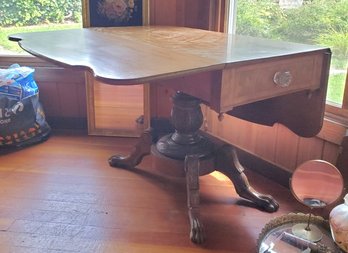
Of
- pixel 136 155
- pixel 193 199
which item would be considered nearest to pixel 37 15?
pixel 136 155

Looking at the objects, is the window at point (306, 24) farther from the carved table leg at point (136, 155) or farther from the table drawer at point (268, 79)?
the carved table leg at point (136, 155)

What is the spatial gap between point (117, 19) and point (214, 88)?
128cm

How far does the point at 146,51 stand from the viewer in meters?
1.51

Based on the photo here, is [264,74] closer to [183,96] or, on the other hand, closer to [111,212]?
[183,96]

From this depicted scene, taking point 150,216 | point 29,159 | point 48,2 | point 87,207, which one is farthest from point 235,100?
point 48,2

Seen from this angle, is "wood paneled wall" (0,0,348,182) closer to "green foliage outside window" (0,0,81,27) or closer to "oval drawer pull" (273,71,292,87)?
"green foliage outside window" (0,0,81,27)

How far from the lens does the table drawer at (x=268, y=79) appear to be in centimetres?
138

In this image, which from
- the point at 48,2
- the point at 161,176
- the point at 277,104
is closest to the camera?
the point at 277,104

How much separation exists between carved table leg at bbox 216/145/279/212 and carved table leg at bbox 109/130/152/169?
411 millimetres

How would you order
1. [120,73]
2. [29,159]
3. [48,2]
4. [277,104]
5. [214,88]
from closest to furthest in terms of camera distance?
[120,73]
[214,88]
[277,104]
[29,159]
[48,2]

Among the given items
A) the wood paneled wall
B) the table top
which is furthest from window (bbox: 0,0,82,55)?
the table top

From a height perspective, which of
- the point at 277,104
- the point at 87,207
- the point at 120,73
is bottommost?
the point at 87,207

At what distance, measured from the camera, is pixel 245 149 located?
227cm

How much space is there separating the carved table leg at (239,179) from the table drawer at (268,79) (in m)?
0.50
